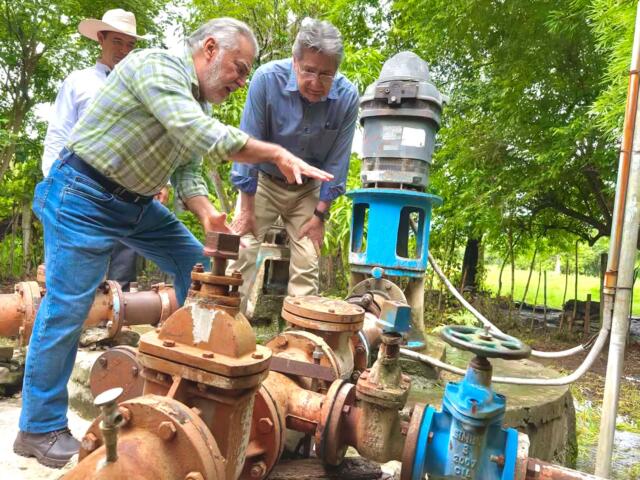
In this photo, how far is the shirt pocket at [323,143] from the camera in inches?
119

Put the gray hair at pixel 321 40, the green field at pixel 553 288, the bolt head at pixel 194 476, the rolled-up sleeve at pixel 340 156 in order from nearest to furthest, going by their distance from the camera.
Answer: the bolt head at pixel 194 476 < the gray hair at pixel 321 40 < the rolled-up sleeve at pixel 340 156 < the green field at pixel 553 288

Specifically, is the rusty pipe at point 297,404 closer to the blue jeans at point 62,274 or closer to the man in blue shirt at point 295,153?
the blue jeans at point 62,274

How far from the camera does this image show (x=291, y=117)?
2939 millimetres

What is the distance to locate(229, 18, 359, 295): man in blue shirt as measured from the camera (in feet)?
9.60

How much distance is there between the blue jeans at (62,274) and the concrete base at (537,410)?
5.29ft

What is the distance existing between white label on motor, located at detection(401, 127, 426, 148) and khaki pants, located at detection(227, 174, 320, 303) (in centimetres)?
59

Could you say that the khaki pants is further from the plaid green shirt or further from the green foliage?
the green foliage

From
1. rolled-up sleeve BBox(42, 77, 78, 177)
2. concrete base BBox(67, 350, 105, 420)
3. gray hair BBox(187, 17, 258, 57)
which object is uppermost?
gray hair BBox(187, 17, 258, 57)

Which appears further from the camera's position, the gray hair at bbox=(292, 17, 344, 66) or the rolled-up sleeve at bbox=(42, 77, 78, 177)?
the rolled-up sleeve at bbox=(42, 77, 78, 177)

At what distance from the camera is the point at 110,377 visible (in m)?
1.78

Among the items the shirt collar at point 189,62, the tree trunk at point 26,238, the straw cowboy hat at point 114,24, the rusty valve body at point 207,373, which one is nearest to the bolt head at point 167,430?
the rusty valve body at point 207,373

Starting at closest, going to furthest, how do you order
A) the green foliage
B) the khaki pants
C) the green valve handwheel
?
1. the green valve handwheel
2. the khaki pants
3. the green foliage

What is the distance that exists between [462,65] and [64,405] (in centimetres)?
781

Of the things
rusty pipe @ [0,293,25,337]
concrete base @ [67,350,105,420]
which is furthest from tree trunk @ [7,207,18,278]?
rusty pipe @ [0,293,25,337]
